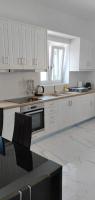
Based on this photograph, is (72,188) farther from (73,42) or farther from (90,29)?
(90,29)

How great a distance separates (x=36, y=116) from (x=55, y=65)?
2.04m

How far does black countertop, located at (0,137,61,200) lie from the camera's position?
115 centimetres

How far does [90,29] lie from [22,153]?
4874 mm

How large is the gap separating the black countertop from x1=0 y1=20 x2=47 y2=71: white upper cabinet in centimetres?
194

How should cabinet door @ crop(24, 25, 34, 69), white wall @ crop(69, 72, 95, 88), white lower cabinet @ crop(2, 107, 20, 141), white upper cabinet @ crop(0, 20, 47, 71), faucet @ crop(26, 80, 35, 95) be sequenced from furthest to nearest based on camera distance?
white wall @ crop(69, 72, 95, 88) → faucet @ crop(26, 80, 35, 95) → cabinet door @ crop(24, 25, 34, 69) → white upper cabinet @ crop(0, 20, 47, 71) → white lower cabinet @ crop(2, 107, 20, 141)

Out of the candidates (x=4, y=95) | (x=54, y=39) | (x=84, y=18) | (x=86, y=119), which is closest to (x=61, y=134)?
(x=86, y=119)

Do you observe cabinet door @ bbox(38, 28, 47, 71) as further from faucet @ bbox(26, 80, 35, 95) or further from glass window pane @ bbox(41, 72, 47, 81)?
glass window pane @ bbox(41, 72, 47, 81)

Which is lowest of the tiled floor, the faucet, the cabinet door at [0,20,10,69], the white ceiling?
the tiled floor

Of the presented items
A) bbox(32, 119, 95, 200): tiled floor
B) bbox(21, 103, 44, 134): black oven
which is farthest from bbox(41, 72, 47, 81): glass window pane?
bbox(32, 119, 95, 200): tiled floor

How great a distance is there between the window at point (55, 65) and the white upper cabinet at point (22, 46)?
89 cm

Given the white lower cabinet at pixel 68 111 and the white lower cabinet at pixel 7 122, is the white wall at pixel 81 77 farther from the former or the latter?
the white lower cabinet at pixel 7 122

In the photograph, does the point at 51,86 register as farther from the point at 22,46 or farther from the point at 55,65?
the point at 22,46

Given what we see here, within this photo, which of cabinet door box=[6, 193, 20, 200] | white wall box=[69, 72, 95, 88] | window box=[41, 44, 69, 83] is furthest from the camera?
white wall box=[69, 72, 95, 88]

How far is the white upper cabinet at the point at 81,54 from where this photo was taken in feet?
16.4
